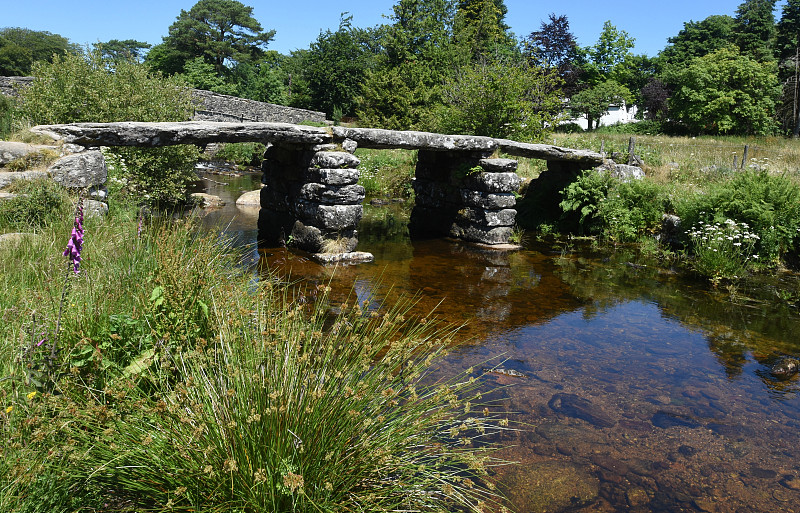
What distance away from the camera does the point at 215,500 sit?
2.10m

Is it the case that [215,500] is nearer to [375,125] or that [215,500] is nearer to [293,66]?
[375,125]

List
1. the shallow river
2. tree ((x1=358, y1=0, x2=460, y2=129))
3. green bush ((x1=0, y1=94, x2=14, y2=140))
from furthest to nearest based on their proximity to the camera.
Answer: tree ((x1=358, y1=0, x2=460, y2=129))
green bush ((x1=0, y1=94, x2=14, y2=140))
the shallow river

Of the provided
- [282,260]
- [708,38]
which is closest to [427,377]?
[282,260]

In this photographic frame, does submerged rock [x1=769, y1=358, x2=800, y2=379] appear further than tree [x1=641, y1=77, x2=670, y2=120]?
No

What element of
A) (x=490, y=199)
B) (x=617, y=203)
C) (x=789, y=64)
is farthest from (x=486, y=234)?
(x=789, y=64)

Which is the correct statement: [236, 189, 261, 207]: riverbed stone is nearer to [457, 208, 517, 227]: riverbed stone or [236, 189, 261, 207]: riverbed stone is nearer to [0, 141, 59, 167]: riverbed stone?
[457, 208, 517, 227]: riverbed stone

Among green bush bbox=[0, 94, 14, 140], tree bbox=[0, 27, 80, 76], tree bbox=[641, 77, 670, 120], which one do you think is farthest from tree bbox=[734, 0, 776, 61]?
tree bbox=[0, 27, 80, 76]

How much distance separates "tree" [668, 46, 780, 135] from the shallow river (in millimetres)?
23968

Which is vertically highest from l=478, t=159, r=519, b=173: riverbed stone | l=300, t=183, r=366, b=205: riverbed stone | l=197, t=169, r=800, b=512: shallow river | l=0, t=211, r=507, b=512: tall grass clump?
l=478, t=159, r=519, b=173: riverbed stone

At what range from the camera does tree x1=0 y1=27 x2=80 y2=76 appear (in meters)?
43.4

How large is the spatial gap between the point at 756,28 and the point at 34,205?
42912 millimetres

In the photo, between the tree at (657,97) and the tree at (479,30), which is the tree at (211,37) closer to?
the tree at (479,30)

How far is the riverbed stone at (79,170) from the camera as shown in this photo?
626 cm

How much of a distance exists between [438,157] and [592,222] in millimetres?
3946
